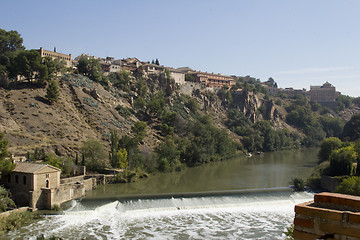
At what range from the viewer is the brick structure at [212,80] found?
3327 inches

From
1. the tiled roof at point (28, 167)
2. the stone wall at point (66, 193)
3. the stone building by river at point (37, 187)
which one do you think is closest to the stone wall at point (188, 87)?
the stone wall at point (66, 193)

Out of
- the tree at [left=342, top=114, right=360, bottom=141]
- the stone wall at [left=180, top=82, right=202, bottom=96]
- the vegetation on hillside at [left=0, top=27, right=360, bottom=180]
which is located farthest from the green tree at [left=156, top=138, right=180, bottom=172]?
the stone wall at [left=180, top=82, right=202, bottom=96]

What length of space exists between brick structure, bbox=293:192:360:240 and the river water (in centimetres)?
1404

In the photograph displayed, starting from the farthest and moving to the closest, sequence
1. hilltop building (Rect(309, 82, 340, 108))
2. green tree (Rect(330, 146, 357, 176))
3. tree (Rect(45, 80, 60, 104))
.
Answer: hilltop building (Rect(309, 82, 340, 108)) < tree (Rect(45, 80, 60, 104)) < green tree (Rect(330, 146, 357, 176))

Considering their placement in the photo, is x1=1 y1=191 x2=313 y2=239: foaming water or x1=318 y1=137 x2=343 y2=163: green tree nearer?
x1=1 y1=191 x2=313 y2=239: foaming water

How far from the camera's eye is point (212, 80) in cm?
8894

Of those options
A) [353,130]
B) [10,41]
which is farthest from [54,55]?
[353,130]

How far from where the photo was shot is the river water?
18.5 m

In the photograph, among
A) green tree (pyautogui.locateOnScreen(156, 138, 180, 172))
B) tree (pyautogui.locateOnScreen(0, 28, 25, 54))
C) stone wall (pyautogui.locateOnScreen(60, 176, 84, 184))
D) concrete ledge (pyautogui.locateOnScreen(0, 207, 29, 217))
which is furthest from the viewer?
tree (pyautogui.locateOnScreen(0, 28, 25, 54))

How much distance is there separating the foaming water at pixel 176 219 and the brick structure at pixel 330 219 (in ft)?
46.0

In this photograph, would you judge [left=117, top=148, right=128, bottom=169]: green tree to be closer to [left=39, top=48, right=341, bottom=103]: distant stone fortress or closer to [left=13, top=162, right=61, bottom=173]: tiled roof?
[left=13, top=162, right=61, bottom=173]: tiled roof

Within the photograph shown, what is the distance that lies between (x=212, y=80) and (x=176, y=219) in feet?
233

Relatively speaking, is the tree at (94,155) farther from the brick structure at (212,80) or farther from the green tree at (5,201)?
the brick structure at (212,80)

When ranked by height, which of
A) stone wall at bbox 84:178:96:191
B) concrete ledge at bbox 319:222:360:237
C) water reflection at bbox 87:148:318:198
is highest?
concrete ledge at bbox 319:222:360:237
